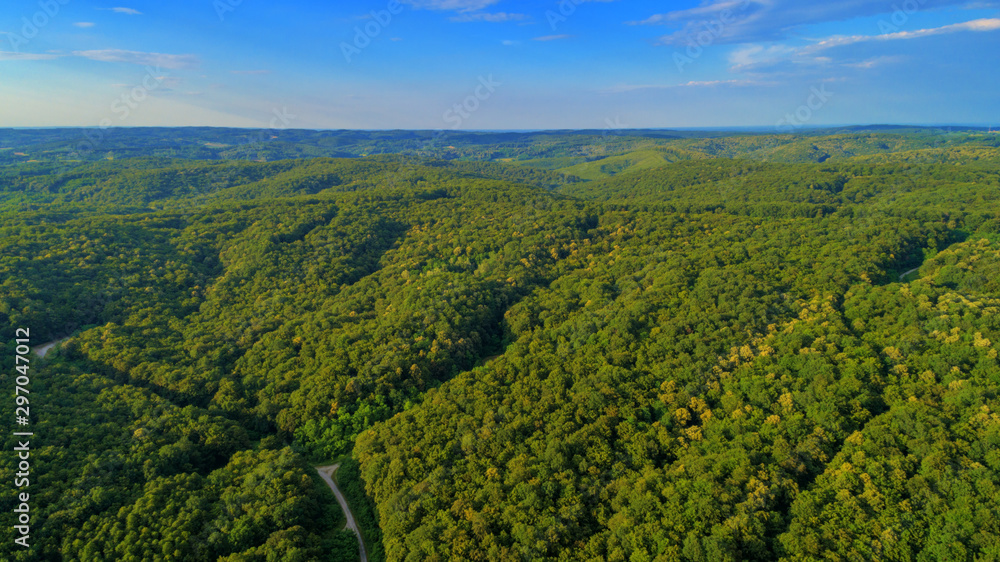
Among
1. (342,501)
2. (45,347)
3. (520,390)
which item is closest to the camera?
(342,501)

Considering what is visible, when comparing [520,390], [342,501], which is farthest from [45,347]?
[520,390]

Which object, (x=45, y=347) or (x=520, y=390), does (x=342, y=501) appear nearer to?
(x=520, y=390)

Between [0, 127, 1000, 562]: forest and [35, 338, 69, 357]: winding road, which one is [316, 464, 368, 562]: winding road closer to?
[0, 127, 1000, 562]: forest

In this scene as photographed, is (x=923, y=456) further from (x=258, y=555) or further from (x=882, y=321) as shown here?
(x=258, y=555)

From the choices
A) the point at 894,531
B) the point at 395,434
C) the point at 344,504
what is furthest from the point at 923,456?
the point at 344,504

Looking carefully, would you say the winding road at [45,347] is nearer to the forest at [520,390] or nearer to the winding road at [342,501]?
the forest at [520,390]

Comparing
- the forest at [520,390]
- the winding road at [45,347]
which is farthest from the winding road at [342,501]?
the winding road at [45,347]
